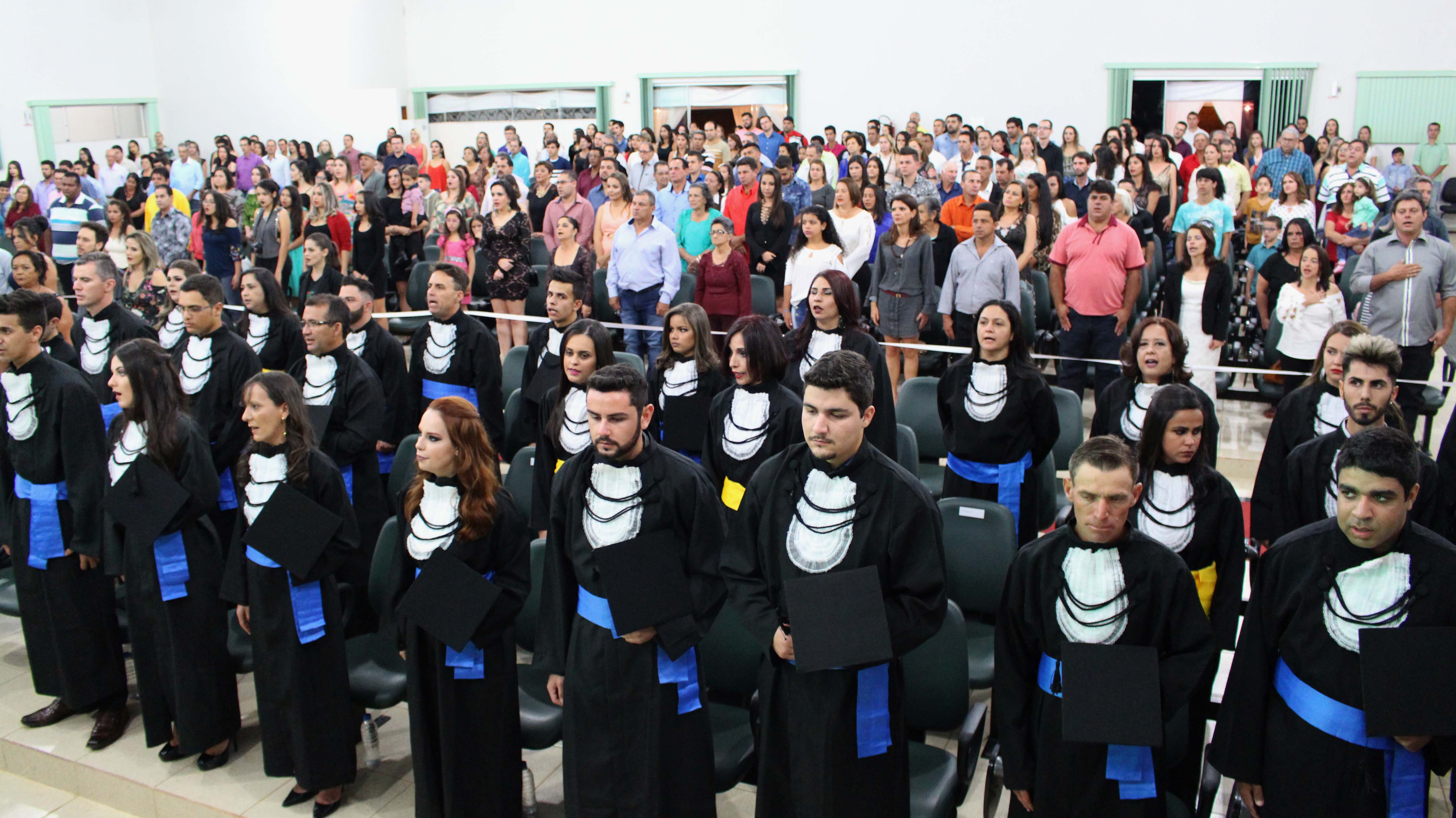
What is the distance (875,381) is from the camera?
4992 mm

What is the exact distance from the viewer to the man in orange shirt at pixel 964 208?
8438 millimetres

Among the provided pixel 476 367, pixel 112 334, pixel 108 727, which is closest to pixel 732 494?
pixel 476 367

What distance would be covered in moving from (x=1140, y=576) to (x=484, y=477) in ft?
6.40

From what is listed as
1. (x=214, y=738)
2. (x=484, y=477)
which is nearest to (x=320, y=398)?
(x=214, y=738)

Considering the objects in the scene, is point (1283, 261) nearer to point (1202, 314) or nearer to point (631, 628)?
point (1202, 314)

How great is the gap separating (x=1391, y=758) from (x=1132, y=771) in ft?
2.02

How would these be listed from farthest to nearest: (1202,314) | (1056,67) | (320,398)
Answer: (1056,67) → (1202,314) → (320,398)

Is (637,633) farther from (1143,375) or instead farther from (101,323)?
(101,323)

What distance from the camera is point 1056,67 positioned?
15.1m

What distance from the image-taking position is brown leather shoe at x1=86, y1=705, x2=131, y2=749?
14.7 feet

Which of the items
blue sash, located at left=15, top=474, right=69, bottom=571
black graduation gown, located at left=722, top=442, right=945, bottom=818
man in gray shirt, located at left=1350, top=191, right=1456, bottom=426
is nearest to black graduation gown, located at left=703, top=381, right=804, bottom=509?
black graduation gown, located at left=722, top=442, right=945, bottom=818

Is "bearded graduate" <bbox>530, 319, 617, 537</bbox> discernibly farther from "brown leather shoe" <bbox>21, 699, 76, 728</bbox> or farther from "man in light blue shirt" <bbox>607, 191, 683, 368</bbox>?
"man in light blue shirt" <bbox>607, 191, 683, 368</bbox>

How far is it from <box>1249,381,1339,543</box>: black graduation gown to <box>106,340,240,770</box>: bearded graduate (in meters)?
3.98

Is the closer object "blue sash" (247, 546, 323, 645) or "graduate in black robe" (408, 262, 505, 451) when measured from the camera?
"blue sash" (247, 546, 323, 645)
